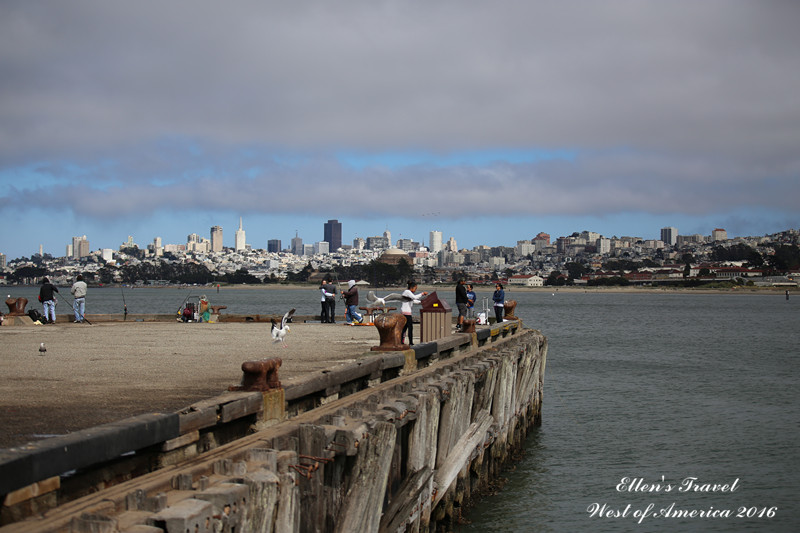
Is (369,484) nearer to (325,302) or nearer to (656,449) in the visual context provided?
(656,449)

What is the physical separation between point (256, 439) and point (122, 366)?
19.2 feet

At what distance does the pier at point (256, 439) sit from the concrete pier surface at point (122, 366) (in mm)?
45

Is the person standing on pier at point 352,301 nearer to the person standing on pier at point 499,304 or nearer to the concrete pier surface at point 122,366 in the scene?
the concrete pier surface at point 122,366

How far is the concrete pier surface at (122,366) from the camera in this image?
313 inches

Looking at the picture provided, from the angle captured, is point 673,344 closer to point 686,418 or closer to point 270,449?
point 686,418

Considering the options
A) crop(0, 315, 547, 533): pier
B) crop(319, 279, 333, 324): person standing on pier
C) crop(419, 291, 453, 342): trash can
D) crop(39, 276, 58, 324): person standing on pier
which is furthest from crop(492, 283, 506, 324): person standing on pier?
crop(39, 276, 58, 324): person standing on pier

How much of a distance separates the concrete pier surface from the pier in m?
0.04

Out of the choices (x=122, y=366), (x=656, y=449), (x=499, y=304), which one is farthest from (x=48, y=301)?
(x=656, y=449)

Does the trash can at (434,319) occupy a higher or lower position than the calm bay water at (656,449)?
higher

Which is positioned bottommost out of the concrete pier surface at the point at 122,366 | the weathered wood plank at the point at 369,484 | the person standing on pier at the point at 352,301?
the weathered wood plank at the point at 369,484

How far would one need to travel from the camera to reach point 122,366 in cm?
1208

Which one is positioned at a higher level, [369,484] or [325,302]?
[325,302]

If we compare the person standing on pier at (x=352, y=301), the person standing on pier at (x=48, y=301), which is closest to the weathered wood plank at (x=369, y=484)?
the person standing on pier at (x=352, y=301)

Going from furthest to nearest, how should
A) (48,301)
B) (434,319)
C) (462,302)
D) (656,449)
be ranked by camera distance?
(48,301)
(462,302)
(656,449)
(434,319)
